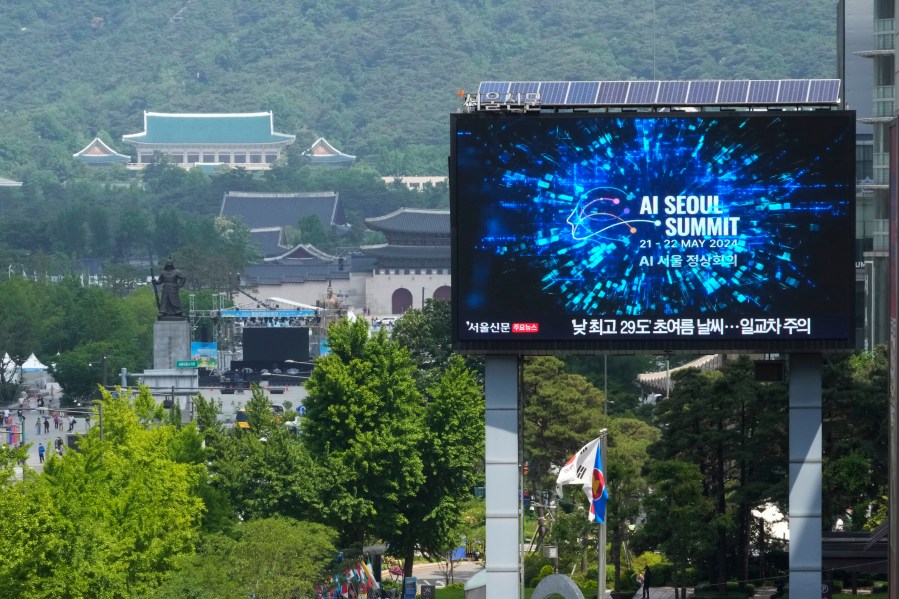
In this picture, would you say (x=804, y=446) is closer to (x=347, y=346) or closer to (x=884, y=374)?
(x=884, y=374)

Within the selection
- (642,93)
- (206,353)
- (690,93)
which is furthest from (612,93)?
(206,353)

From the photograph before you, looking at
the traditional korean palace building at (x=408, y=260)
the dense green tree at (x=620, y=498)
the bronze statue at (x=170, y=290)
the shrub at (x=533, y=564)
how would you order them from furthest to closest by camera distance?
1. the traditional korean palace building at (x=408, y=260)
2. the bronze statue at (x=170, y=290)
3. the shrub at (x=533, y=564)
4. the dense green tree at (x=620, y=498)

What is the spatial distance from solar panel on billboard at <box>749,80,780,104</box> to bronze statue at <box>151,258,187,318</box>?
2717 inches

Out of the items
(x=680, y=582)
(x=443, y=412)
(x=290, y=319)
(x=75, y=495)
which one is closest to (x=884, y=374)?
(x=680, y=582)

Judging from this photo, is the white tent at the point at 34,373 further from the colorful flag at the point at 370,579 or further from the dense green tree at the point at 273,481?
the colorful flag at the point at 370,579

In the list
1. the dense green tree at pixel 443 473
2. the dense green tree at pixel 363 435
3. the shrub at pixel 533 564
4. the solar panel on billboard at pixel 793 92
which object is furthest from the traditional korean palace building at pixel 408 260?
the solar panel on billboard at pixel 793 92

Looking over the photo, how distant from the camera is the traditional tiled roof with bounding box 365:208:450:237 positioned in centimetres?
19212

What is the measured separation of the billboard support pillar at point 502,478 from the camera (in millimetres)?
42125


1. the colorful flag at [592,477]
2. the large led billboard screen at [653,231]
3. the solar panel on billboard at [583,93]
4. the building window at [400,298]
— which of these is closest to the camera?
the colorful flag at [592,477]

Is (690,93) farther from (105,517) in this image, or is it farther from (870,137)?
(870,137)

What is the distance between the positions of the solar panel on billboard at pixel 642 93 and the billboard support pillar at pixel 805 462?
221 inches

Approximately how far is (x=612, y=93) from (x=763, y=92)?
112 inches

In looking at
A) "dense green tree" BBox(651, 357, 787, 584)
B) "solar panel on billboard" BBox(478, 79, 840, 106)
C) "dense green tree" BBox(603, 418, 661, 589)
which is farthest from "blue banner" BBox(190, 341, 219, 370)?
"solar panel on billboard" BBox(478, 79, 840, 106)

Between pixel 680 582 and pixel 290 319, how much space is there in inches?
3689
